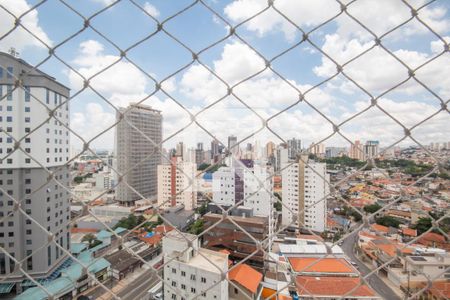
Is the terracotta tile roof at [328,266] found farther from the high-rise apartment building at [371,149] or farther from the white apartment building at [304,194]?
the high-rise apartment building at [371,149]

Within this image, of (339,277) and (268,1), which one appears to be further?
(339,277)

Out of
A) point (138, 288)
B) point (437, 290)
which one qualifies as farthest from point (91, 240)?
point (437, 290)

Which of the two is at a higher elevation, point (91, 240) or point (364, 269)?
point (91, 240)

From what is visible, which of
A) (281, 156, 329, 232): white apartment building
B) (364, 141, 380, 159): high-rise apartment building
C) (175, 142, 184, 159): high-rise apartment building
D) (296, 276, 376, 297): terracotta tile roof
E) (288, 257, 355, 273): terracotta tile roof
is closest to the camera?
(364, 141, 380, 159): high-rise apartment building

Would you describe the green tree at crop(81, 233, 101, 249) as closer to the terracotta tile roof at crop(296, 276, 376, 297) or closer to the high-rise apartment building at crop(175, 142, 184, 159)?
the terracotta tile roof at crop(296, 276, 376, 297)

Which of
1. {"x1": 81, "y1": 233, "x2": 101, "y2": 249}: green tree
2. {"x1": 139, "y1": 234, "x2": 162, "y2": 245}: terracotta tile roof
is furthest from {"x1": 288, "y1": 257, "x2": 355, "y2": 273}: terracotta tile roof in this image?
{"x1": 81, "y1": 233, "x2": 101, "y2": 249}: green tree

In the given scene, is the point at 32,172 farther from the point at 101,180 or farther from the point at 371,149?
the point at 371,149

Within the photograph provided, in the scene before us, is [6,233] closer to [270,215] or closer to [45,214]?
[45,214]

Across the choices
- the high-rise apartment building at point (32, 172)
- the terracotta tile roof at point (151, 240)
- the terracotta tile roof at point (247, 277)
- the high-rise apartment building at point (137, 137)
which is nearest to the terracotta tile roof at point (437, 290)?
the high-rise apartment building at point (137, 137)

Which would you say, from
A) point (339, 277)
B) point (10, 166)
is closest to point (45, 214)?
point (10, 166)

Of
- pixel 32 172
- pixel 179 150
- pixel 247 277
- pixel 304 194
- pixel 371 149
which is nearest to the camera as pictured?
Result: pixel 371 149

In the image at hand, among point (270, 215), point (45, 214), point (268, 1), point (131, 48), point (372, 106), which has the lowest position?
point (270, 215)
